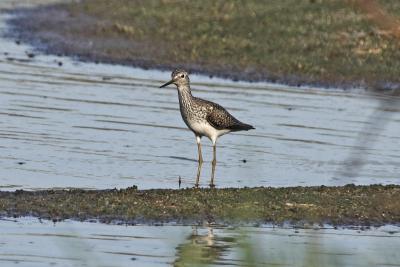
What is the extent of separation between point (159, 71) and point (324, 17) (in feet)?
13.5

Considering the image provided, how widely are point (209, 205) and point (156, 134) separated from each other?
12.3 feet

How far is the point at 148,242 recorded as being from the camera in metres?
8.22

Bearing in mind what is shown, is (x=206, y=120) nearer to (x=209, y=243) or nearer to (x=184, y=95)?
(x=184, y=95)

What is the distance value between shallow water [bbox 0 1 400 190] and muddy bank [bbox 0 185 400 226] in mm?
373

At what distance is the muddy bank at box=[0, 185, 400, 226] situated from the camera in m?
9.20

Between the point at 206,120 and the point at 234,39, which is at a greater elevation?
the point at 234,39

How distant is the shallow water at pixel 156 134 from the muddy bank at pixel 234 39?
40.6 inches

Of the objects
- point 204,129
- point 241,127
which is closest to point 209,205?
point 204,129

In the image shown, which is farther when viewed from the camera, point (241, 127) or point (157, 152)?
point (241, 127)

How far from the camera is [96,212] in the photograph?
9.20 meters

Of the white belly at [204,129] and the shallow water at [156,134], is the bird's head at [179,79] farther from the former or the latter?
the white belly at [204,129]

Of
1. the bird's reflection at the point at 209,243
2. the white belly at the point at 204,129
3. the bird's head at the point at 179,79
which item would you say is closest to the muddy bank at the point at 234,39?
the bird's head at the point at 179,79

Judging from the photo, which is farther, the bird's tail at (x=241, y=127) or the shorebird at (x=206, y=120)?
the bird's tail at (x=241, y=127)

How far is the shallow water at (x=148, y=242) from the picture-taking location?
7391mm
